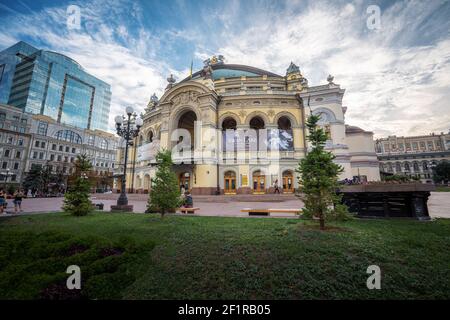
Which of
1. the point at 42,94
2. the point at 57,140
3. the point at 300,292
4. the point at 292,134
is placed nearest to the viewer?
the point at 300,292

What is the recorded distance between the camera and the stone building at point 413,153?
64500 mm

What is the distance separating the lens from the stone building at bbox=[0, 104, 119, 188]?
41094mm

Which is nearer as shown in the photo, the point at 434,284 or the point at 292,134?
the point at 434,284

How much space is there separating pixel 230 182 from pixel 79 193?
1641 cm

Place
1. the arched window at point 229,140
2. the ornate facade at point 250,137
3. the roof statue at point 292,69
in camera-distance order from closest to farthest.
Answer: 1. the ornate facade at point 250,137
2. the arched window at point 229,140
3. the roof statue at point 292,69

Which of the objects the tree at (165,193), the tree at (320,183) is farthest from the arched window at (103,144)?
the tree at (320,183)

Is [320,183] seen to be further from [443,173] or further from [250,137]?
[443,173]

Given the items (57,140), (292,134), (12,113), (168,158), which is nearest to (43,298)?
(168,158)

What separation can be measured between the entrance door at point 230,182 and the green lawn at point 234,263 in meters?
17.6

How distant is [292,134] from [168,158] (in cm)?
1923

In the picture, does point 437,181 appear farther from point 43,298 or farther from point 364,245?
point 43,298

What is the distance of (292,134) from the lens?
79.3 ft

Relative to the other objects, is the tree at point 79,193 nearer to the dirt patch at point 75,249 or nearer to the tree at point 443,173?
the dirt patch at point 75,249
